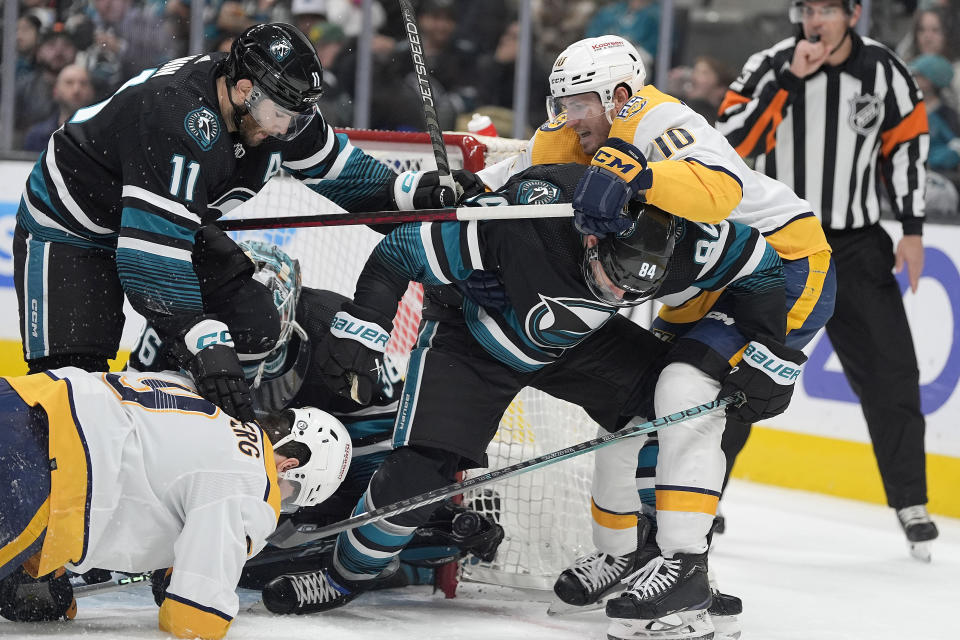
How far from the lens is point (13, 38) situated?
17.3 ft

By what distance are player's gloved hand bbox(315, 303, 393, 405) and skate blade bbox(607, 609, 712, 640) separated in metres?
0.66

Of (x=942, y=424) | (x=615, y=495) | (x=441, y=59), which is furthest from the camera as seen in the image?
(x=441, y=59)

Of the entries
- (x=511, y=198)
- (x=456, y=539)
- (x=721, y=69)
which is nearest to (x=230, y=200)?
(x=511, y=198)

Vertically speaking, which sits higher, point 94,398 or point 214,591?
point 94,398

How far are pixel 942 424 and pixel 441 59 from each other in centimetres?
290

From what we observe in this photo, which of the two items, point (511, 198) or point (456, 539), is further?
point (456, 539)

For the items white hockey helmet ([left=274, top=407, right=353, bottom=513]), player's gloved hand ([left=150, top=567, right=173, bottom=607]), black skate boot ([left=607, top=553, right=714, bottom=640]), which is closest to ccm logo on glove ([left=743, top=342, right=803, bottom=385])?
black skate boot ([left=607, top=553, right=714, bottom=640])

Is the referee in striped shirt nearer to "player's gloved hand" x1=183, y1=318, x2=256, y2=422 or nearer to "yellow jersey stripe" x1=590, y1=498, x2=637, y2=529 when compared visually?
"yellow jersey stripe" x1=590, y1=498, x2=637, y2=529

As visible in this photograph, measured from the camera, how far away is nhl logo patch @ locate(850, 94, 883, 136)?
150 inches

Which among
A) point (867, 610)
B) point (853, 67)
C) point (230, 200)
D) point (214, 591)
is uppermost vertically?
point (853, 67)

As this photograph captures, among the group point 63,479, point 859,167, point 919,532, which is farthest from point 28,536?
point 859,167

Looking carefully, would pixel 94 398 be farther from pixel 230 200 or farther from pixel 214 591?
pixel 230 200

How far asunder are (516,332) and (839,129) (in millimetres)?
1783

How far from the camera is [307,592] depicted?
101 inches
